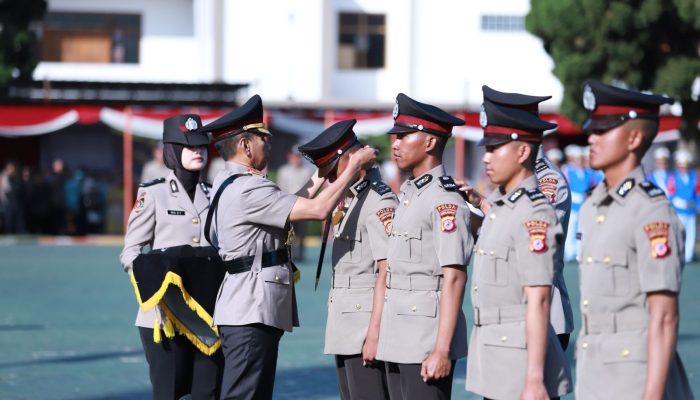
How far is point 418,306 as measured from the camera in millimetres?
5770

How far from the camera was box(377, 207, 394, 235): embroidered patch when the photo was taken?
20.2 ft

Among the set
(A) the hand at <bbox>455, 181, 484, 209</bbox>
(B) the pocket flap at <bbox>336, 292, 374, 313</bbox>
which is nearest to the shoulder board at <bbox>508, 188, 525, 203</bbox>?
(A) the hand at <bbox>455, 181, 484, 209</bbox>

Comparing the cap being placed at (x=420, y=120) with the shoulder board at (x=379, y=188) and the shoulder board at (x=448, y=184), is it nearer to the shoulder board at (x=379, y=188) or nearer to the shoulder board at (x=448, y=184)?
the shoulder board at (x=448, y=184)

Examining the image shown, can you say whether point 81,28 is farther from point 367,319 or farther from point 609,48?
point 367,319

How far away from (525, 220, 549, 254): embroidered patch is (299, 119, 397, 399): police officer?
4.26ft

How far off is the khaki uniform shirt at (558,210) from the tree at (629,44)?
15591mm

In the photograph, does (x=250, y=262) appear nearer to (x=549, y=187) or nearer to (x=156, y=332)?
(x=156, y=332)

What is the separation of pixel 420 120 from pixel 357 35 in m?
36.7

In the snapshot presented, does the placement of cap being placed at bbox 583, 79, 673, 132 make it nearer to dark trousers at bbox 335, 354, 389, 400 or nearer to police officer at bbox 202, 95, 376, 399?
police officer at bbox 202, 95, 376, 399

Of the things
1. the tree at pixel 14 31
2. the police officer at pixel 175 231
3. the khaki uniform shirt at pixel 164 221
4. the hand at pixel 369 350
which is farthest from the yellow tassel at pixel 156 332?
the tree at pixel 14 31

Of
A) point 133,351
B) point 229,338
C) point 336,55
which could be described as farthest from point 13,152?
point 229,338

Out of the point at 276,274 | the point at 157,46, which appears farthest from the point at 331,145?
the point at 157,46

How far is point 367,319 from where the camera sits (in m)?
6.30

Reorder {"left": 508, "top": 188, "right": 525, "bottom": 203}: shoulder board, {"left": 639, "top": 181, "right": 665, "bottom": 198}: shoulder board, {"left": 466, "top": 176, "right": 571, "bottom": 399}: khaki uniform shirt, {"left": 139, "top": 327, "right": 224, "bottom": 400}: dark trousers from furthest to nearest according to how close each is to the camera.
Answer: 1. {"left": 139, "top": 327, "right": 224, "bottom": 400}: dark trousers
2. {"left": 508, "top": 188, "right": 525, "bottom": 203}: shoulder board
3. {"left": 466, "top": 176, "right": 571, "bottom": 399}: khaki uniform shirt
4. {"left": 639, "top": 181, "right": 665, "bottom": 198}: shoulder board
